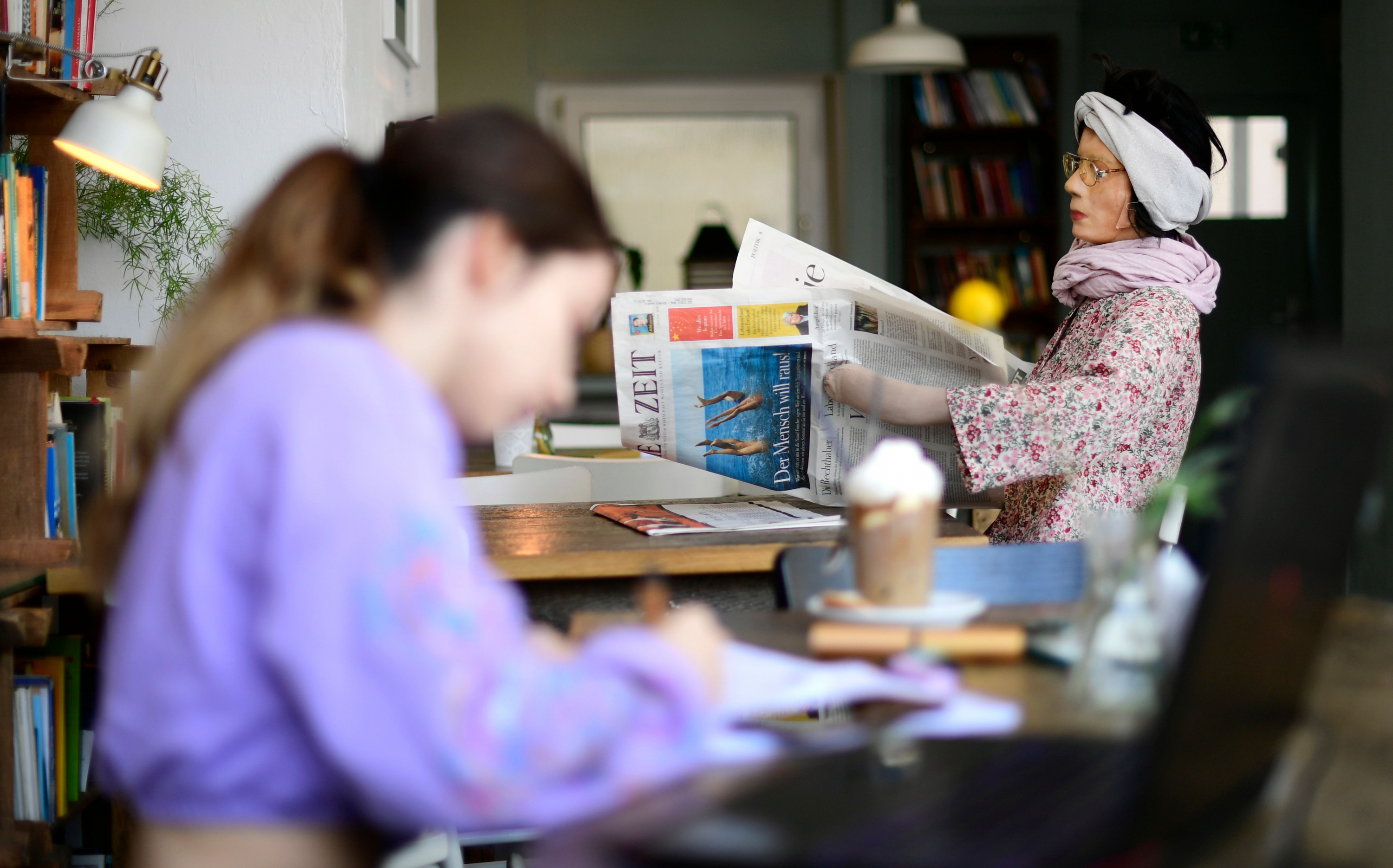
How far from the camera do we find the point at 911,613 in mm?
954

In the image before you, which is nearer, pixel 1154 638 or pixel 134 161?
pixel 1154 638

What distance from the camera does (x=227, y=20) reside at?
8.98ft

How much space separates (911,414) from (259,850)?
3.98 feet

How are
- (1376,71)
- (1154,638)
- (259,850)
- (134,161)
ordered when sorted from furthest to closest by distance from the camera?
(1376,71) < (134,161) < (1154,638) < (259,850)

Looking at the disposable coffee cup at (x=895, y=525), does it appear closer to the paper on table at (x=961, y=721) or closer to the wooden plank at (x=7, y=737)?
the paper on table at (x=961, y=721)

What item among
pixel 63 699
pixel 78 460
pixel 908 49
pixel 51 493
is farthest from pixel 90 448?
pixel 908 49

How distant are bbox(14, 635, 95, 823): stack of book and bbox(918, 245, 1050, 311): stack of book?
4.70m

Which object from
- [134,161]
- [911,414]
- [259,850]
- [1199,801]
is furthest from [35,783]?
[1199,801]

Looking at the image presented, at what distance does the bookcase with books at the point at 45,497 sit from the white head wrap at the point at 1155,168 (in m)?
1.53

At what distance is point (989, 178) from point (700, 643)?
5.55 meters

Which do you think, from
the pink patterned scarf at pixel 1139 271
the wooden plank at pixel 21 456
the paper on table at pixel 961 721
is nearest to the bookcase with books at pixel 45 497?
the wooden plank at pixel 21 456

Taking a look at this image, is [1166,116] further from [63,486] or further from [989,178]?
[989,178]

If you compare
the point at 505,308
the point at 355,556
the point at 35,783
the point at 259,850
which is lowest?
the point at 35,783

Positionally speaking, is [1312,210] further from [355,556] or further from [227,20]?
[355,556]
